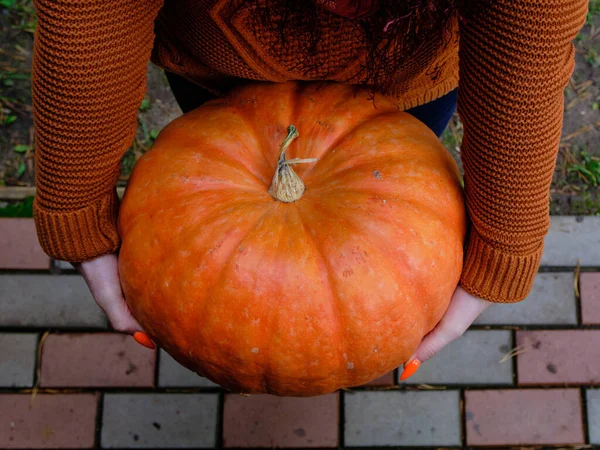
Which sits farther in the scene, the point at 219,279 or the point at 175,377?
the point at 175,377

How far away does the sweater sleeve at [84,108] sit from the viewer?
89cm

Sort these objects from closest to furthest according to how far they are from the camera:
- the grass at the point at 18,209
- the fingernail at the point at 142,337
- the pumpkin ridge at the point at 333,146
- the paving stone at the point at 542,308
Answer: the pumpkin ridge at the point at 333,146, the fingernail at the point at 142,337, the paving stone at the point at 542,308, the grass at the point at 18,209

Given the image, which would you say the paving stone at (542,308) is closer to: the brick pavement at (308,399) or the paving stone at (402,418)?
the brick pavement at (308,399)

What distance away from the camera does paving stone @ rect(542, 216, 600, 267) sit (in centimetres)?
204

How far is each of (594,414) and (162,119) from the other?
1.78m

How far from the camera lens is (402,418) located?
75.1 inches

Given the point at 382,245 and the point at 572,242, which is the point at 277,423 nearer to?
the point at 382,245

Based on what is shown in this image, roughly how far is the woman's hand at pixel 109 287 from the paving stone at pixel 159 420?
2.42ft

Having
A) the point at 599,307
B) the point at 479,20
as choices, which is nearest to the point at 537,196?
the point at 479,20

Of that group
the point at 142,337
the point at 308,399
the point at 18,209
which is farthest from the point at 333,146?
the point at 18,209

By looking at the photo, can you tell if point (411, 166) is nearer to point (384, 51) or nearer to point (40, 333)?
point (384, 51)

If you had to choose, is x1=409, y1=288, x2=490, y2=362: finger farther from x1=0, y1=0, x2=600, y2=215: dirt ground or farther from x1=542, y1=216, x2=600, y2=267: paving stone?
x1=0, y1=0, x2=600, y2=215: dirt ground

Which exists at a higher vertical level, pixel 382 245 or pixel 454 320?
pixel 382 245

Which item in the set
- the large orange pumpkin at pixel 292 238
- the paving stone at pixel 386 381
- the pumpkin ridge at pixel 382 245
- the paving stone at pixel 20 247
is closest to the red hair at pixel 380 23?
the large orange pumpkin at pixel 292 238
